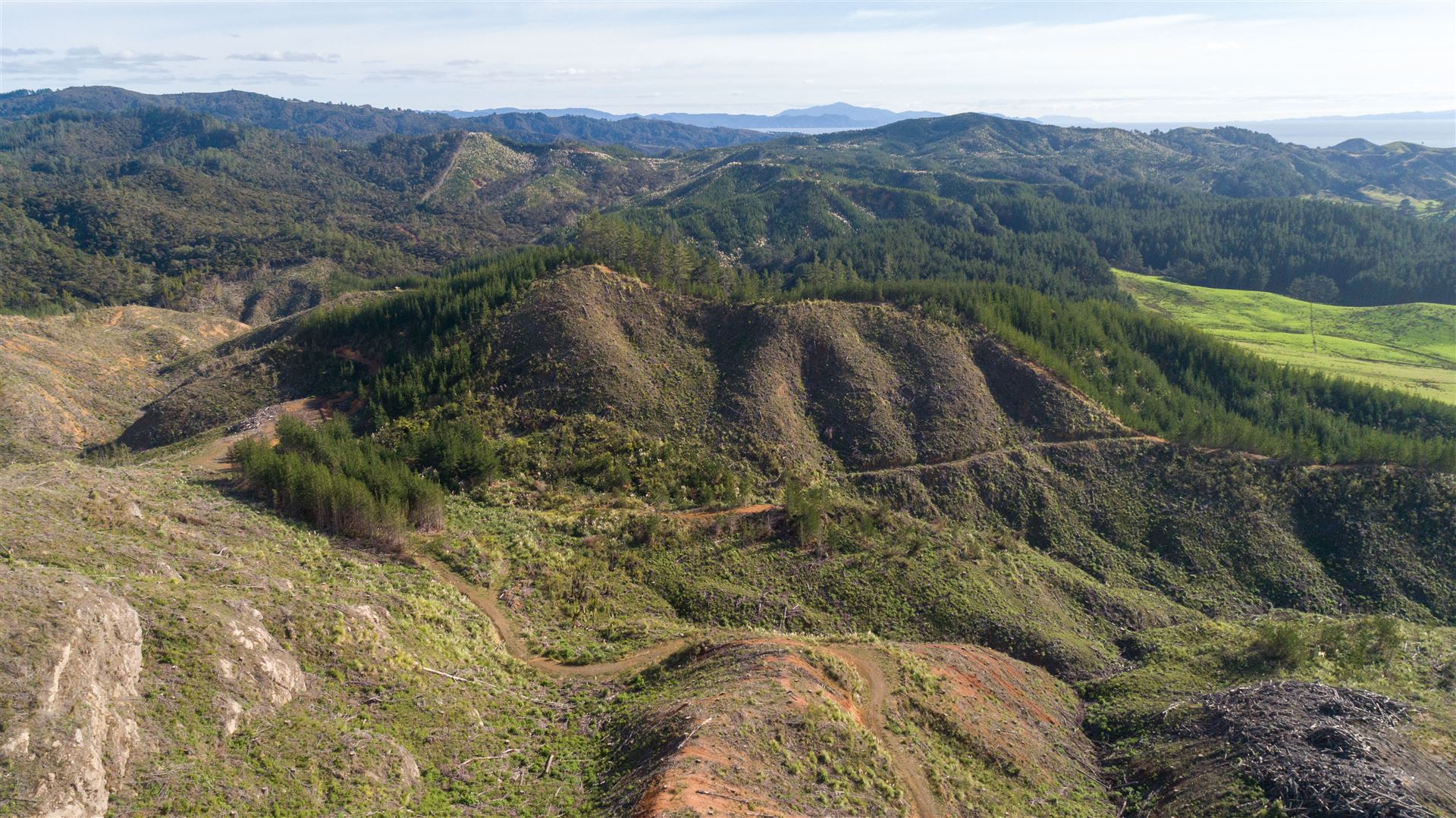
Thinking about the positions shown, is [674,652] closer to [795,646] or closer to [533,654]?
[795,646]

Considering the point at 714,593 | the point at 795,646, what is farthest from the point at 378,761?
the point at 714,593

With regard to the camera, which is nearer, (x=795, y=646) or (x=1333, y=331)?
(x=795, y=646)

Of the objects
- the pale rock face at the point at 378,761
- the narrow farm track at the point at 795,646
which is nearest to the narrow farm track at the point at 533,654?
the narrow farm track at the point at 795,646

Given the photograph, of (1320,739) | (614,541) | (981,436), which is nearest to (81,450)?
(614,541)

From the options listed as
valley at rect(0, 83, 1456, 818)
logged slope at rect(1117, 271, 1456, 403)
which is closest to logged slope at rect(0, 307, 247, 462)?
valley at rect(0, 83, 1456, 818)

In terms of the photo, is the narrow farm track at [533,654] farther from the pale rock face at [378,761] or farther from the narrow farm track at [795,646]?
the pale rock face at [378,761]
